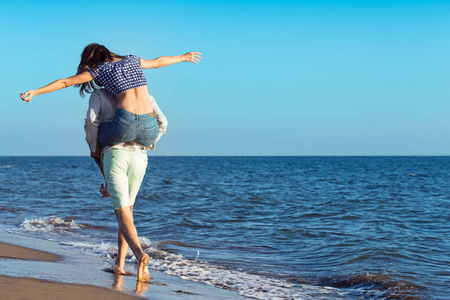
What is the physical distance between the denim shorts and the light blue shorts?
0.34ft

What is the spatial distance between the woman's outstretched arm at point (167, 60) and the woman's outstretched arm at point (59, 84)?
1.47ft

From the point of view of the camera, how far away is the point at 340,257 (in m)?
6.39

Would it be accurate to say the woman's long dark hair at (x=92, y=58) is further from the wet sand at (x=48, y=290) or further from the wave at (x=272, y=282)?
the wave at (x=272, y=282)

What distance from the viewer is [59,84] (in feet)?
10.6

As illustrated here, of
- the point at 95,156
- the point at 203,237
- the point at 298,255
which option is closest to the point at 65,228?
the point at 203,237

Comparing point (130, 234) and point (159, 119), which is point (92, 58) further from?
point (130, 234)

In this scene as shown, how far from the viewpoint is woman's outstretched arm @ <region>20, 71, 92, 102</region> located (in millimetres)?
3006

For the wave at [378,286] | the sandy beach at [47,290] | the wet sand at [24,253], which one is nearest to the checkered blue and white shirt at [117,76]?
the sandy beach at [47,290]

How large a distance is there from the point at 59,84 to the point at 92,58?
1.22ft

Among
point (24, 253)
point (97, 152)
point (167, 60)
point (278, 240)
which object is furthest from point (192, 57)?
point (278, 240)

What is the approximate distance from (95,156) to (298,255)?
13.0 feet

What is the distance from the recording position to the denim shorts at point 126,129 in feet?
10.9

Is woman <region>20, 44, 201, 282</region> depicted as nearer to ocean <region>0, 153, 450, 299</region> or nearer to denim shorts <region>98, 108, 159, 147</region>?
denim shorts <region>98, 108, 159, 147</region>

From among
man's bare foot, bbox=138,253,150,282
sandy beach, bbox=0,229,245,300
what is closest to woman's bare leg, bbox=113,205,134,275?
sandy beach, bbox=0,229,245,300
